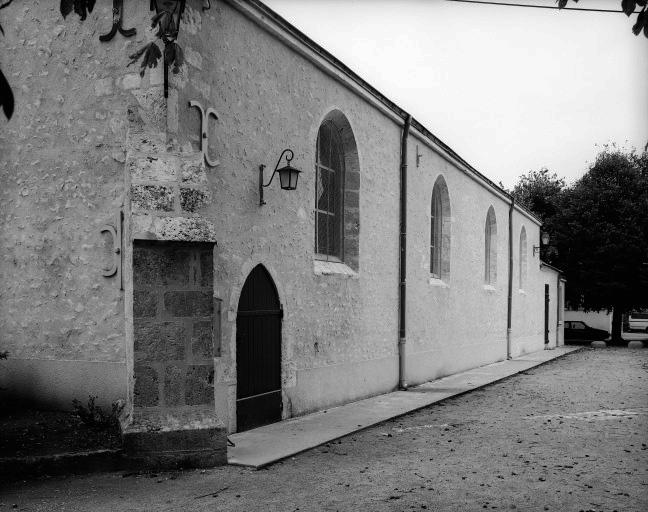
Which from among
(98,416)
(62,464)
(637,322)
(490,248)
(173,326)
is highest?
(490,248)

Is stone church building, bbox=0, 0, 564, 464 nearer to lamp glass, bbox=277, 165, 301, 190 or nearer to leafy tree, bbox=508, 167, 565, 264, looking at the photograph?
lamp glass, bbox=277, 165, 301, 190

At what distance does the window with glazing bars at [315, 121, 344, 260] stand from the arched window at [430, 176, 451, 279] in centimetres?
521

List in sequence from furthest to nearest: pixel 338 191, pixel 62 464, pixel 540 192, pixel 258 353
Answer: pixel 540 192 → pixel 338 191 → pixel 258 353 → pixel 62 464

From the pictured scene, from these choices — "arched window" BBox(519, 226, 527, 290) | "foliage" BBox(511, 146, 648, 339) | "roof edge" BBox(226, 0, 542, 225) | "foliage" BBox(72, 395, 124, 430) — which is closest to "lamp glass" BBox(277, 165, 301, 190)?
"roof edge" BBox(226, 0, 542, 225)

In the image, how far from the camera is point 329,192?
11258 millimetres

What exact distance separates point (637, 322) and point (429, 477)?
46790 millimetres

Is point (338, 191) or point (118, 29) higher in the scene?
point (118, 29)

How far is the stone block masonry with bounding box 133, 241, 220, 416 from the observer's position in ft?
20.1

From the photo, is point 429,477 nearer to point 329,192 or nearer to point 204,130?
point 204,130

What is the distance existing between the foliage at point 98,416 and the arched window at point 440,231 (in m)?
10.7

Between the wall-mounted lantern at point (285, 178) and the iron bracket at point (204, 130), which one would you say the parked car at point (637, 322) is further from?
Result: the iron bracket at point (204, 130)

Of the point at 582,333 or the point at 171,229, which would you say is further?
the point at 582,333

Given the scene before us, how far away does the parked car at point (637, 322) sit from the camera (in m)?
46.8

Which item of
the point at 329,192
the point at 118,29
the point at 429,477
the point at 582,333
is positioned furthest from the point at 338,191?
the point at 582,333
